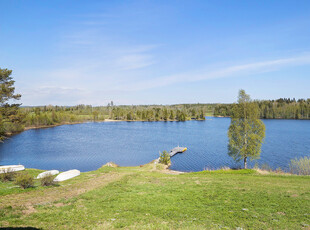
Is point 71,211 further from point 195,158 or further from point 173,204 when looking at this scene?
point 195,158

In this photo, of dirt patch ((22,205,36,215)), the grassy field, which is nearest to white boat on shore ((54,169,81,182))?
the grassy field

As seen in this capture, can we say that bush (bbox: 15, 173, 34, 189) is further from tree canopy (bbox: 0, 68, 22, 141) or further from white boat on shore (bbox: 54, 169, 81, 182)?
tree canopy (bbox: 0, 68, 22, 141)

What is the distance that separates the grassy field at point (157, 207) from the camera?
973 cm

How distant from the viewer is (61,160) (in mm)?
46844

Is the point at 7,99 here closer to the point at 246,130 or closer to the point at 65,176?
the point at 65,176

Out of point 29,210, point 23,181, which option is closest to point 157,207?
point 29,210

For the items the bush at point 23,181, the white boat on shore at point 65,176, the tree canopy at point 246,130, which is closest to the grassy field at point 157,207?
the bush at point 23,181

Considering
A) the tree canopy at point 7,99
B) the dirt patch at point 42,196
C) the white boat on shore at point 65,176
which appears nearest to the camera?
the dirt patch at point 42,196

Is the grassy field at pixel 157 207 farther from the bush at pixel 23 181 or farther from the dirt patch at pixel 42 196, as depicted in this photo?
the bush at pixel 23 181

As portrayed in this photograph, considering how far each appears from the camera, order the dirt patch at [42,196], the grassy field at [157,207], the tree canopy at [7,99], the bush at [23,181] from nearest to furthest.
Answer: the grassy field at [157,207] → the dirt patch at [42,196] → the bush at [23,181] → the tree canopy at [7,99]

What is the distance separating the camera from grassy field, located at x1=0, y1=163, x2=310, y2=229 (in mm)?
9734

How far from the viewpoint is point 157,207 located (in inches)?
475

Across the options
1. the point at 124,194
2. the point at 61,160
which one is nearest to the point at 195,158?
the point at 61,160

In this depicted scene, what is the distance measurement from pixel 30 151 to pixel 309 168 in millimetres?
66344
